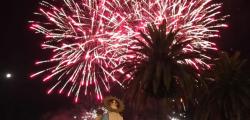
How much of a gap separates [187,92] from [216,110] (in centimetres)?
558

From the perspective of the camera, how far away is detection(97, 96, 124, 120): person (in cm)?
2833

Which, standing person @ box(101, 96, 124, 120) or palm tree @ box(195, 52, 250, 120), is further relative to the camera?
palm tree @ box(195, 52, 250, 120)

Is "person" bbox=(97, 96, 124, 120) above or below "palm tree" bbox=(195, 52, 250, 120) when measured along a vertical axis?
above

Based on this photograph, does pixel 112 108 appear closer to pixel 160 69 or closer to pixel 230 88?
pixel 160 69

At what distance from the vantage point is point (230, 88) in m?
45.5

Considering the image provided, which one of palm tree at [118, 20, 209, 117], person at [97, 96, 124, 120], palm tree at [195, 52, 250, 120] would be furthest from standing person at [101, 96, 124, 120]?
palm tree at [195, 52, 250, 120]

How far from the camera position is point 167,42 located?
1622 inches

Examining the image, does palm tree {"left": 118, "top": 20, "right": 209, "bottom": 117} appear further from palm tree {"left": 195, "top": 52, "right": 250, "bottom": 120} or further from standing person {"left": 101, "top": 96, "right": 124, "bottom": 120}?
standing person {"left": 101, "top": 96, "right": 124, "bottom": 120}

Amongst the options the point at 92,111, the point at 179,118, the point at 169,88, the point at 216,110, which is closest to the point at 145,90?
the point at 169,88

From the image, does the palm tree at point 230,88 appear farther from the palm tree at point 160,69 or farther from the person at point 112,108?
the person at point 112,108

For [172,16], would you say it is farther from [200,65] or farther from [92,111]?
[92,111]

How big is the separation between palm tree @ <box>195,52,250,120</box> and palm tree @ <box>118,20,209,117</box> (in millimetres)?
2939

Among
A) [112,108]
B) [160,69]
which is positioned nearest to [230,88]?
[160,69]

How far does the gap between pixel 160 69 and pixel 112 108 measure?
1413cm
